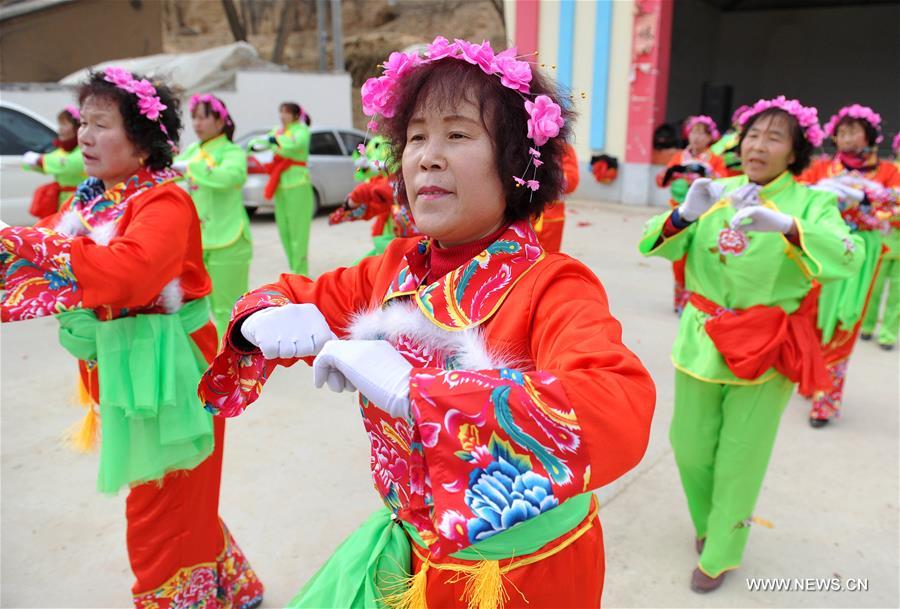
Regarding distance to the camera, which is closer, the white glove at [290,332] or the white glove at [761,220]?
the white glove at [290,332]

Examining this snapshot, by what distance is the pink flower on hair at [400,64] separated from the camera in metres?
1.40

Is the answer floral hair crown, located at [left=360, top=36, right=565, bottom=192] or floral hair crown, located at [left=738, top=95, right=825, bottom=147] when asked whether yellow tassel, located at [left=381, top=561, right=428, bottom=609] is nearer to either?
floral hair crown, located at [left=360, top=36, right=565, bottom=192]

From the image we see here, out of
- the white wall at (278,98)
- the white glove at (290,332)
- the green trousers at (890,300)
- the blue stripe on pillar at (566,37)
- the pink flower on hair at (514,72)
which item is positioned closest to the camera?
the white glove at (290,332)

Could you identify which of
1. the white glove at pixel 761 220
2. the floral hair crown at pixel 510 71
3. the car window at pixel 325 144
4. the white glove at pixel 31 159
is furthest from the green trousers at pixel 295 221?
the floral hair crown at pixel 510 71

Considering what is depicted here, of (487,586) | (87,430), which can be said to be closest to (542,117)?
(487,586)

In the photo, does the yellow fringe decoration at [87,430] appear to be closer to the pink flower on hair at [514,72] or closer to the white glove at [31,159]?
the pink flower on hair at [514,72]

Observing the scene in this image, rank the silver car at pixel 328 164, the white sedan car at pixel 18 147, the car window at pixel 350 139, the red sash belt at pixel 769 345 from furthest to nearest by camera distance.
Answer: the car window at pixel 350 139, the silver car at pixel 328 164, the white sedan car at pixel 18 147, the red sash belt at pixel 769 345

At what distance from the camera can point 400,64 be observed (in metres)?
1.42

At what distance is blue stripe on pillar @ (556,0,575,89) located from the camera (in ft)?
40.4

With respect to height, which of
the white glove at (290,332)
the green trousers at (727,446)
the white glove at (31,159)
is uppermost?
the white glove at (290,332)

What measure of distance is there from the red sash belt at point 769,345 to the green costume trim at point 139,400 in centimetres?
185

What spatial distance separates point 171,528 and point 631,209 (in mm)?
11051

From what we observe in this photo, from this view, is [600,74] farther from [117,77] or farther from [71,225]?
[71,225]

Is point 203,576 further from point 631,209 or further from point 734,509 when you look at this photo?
point 631,209
